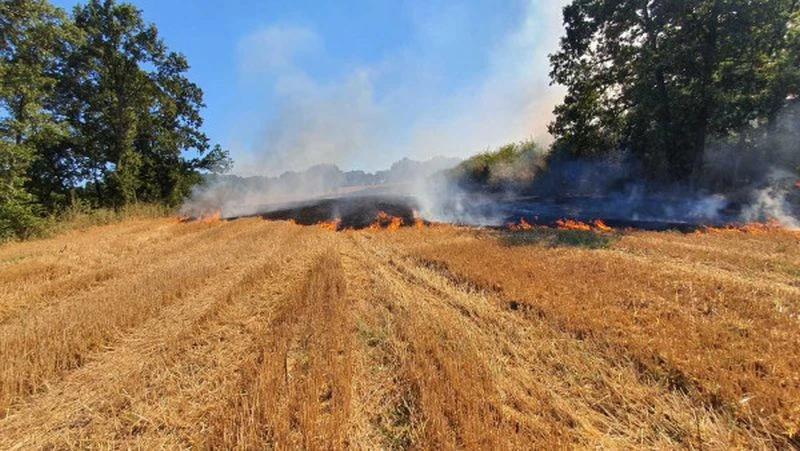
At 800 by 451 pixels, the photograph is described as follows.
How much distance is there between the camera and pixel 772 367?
3.80 metres

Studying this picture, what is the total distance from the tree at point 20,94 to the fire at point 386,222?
14635 millimetres

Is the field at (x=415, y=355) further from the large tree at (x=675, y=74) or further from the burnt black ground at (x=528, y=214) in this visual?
the large tree at (x=675, y=74)

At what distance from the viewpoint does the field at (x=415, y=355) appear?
127 inches

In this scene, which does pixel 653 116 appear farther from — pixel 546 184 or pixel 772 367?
pixel 772 367

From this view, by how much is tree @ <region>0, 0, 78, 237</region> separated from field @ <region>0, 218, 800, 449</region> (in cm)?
922

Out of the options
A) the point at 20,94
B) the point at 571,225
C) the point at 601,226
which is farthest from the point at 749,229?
the point at 20,94

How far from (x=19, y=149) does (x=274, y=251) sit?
41.0 feet

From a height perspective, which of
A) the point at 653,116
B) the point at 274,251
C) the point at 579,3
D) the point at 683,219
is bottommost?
the point at 683,219

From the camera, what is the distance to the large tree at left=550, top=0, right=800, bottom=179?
1744 centimetres

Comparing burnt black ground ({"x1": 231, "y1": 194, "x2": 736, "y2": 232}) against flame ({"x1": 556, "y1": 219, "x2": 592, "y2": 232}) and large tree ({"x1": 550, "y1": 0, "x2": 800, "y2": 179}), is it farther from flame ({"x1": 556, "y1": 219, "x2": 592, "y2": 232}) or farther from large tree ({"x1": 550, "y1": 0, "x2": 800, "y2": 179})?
large tree ({"x1": 550, "y1": 0, "x2": 800, "y2": 179})

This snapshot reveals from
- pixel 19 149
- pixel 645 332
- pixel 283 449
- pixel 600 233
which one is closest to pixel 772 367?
pixel 645 332

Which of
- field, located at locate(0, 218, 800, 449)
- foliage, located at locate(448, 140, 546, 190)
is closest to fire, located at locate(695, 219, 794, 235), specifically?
field, located at locate(0, 218, 800, 449)

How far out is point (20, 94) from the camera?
1593 cm

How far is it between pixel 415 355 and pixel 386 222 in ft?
43.6
